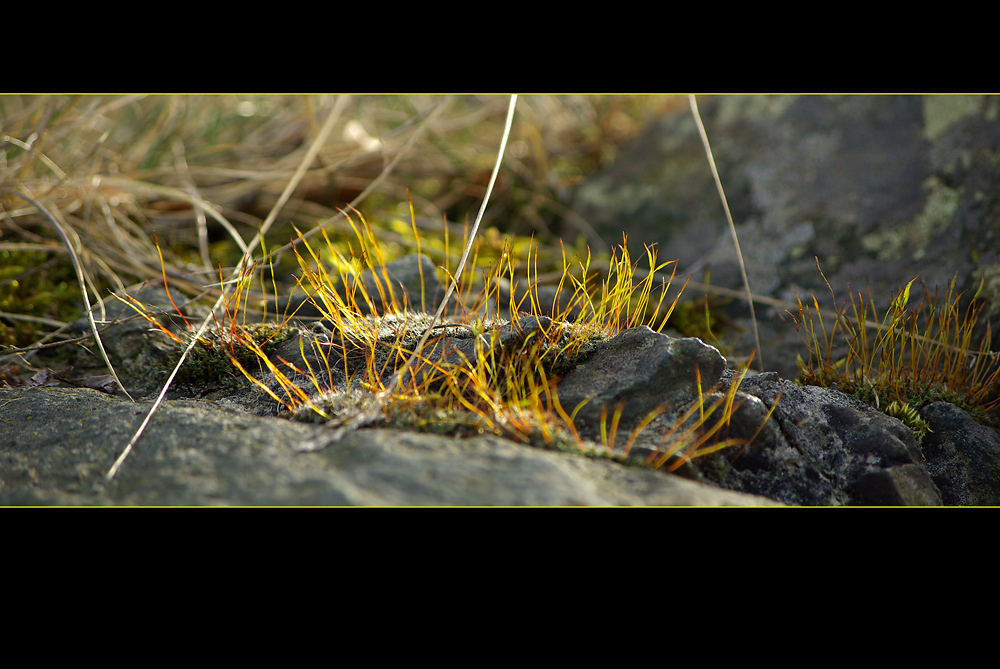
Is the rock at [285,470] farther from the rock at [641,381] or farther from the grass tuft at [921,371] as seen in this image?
the grass tuft at [921,371]

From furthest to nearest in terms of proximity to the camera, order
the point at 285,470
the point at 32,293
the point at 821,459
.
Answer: the point at 32,293, the point at 821,459, the point at 285,470

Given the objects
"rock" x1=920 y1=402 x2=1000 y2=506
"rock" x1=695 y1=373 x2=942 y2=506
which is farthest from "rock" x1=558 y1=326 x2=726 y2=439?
"rock" x1=920 y1=402 x2=1000 y2=506

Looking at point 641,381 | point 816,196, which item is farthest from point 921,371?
point 816,196

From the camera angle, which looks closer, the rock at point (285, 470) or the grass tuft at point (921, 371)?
the rock at point (285, 470)

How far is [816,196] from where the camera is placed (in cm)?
296

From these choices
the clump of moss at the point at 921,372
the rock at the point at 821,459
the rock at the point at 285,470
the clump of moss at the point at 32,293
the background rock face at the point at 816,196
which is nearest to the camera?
the rock at the point at 285,470

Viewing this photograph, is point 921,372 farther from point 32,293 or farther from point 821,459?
point 32,293

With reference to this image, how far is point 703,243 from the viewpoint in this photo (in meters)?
3.10

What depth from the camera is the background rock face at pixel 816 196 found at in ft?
8.08

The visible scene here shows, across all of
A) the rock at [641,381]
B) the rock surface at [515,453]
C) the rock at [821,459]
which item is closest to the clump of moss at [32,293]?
the rock surface at [515,453]

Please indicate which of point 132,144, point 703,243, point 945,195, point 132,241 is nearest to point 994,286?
point 945,195

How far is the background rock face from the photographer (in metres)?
2.46

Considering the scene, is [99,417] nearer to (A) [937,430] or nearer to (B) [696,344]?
(B) [696,344]

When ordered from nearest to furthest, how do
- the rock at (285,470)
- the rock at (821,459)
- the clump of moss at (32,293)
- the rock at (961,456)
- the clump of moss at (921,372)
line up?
the rock at (285,470), the rock at (821,459), the rock at (961,456), the clump of moss at (921,372), the clump of moss at (32,293)
